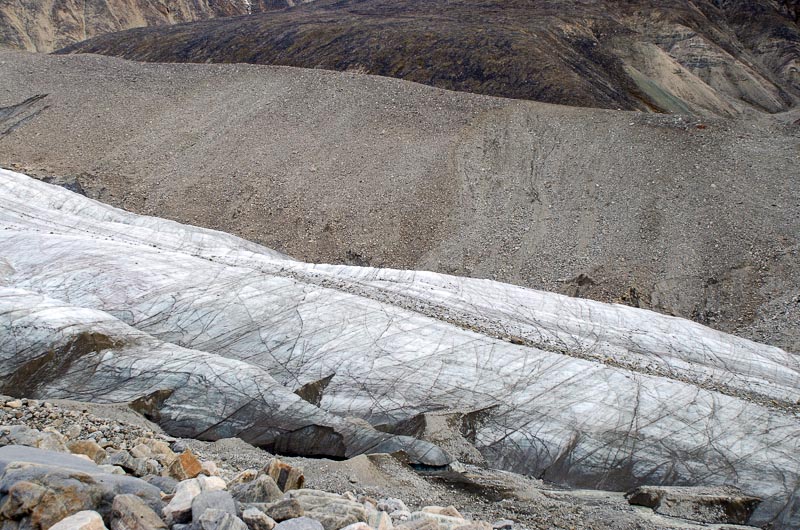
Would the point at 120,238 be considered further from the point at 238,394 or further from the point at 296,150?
the point at 296,150

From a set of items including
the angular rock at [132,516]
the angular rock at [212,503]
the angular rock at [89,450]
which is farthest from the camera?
the angular rock at [89,450]

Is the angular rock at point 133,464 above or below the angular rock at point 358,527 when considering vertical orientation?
below

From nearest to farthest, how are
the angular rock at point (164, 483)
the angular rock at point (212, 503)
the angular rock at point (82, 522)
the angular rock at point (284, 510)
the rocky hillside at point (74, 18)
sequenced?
1. the angular rock at point (82, 522)
2. the angular rock at point (212, 503)
3. the angular rock at point (284, 510)
4. the angular rock at point (164, 483)
5. the rocky hillside at point (74, 18)

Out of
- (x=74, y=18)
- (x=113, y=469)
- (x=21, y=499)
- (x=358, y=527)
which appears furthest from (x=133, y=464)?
(x=74, y=18)

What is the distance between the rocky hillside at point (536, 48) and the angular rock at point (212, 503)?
36015 mm

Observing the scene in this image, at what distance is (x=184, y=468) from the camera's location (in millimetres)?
8727

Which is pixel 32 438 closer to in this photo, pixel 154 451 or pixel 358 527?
pixel 154 451

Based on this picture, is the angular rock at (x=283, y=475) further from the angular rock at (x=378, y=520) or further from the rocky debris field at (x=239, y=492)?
the angular rock at (x=378, y=520)

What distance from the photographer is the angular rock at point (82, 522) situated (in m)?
6.01

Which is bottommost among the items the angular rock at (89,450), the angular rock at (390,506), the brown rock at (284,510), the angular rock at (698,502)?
the angular rock at (698,502)

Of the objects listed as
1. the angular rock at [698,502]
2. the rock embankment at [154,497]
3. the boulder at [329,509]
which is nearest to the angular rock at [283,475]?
the rock embankment at [154,497]

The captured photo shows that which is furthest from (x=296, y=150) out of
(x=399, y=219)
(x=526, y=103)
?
(x=526, y=103)

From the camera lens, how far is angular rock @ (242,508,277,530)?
6629mm

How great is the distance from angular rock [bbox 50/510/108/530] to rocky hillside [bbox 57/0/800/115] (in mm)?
36920
